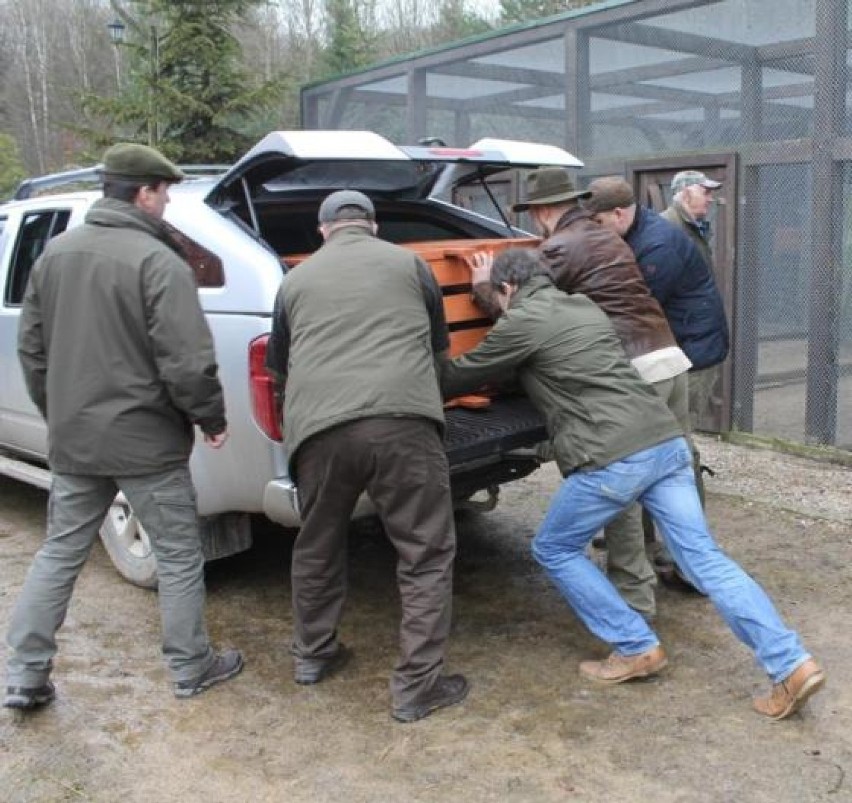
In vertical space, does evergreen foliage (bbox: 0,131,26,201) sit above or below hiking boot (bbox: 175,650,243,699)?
above

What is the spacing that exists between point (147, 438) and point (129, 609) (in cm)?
143

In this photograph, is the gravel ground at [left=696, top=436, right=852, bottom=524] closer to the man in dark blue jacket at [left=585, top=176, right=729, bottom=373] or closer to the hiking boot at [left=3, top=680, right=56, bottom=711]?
the man in dark blue jacket at [left=585, top=176, right=729, bottom=373]

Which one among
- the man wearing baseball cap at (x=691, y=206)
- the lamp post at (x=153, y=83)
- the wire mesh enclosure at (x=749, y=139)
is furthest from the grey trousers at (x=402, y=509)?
the lamp post at (x=153, y=83)

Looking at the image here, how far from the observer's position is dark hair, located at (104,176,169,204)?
3525mm

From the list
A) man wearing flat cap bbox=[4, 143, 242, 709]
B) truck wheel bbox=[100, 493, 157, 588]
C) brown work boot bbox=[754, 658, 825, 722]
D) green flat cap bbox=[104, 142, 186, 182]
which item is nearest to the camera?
brown work boot bbox=[754, 658, 825, 722]

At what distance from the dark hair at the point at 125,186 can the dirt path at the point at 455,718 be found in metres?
1.80

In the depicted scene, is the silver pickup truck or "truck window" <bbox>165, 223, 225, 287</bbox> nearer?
the silver pickup truck

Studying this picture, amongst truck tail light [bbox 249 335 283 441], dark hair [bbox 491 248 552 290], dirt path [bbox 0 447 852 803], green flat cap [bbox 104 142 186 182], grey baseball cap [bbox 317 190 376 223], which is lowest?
dirt path [bbox 0 447 852 803]

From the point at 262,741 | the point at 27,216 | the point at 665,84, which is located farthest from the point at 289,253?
the point at 665,84

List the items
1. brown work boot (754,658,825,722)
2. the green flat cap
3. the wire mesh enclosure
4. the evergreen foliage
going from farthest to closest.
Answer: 1. the evergreen foliage
2. the wire mesh enclosure
3. the green flat cap
4. brown work boot (754,658,825,722)

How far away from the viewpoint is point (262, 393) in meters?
3.77

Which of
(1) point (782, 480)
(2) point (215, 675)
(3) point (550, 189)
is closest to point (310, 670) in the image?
(2) point (215, 675)

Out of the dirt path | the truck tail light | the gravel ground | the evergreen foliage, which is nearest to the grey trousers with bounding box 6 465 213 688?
the dirt path

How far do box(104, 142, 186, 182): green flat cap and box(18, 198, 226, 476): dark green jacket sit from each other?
0.39ft
